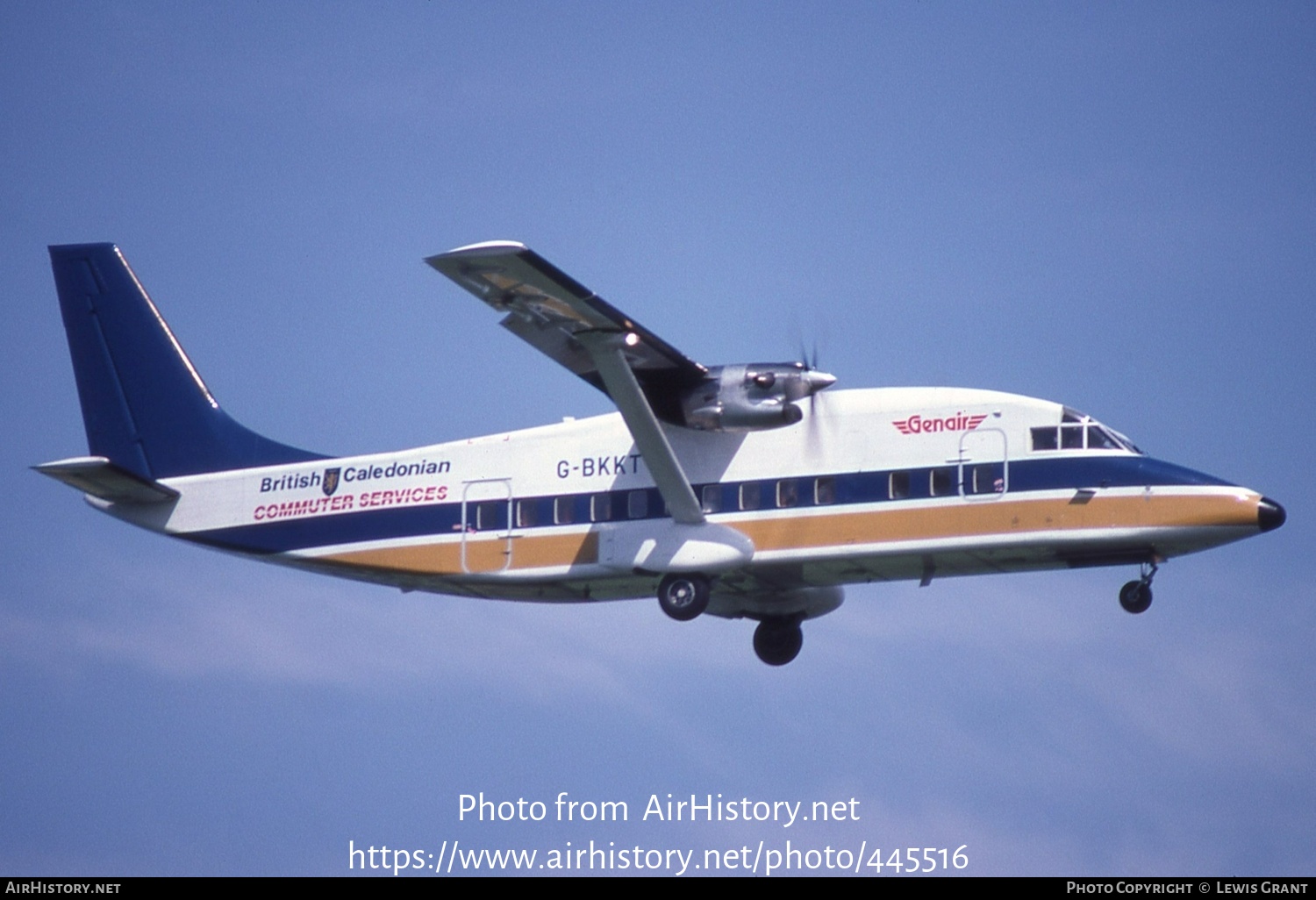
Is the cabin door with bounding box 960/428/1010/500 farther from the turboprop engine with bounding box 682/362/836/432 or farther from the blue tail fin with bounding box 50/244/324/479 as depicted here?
the blue tail fin with bounding box 50/244/324/479

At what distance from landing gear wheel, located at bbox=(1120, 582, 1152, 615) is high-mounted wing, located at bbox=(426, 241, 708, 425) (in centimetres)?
594

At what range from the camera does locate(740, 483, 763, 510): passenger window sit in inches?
890

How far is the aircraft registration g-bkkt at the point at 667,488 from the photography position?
21250 mm

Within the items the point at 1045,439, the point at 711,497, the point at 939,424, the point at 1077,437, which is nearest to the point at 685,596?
the point at 711,497

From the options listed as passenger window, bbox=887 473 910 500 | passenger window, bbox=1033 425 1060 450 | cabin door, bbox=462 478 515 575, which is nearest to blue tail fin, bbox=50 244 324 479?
cabin door, bbox=462 478 515 575

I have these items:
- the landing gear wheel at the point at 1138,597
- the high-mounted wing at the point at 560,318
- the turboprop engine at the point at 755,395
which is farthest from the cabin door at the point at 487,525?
the landing gear wheel at the point at 1138,597

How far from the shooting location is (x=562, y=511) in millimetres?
23531

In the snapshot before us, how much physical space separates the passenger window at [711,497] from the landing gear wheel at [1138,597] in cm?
518

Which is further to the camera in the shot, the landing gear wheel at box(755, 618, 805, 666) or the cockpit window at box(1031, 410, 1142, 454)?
the landing gear wheel at box(755, 618, 805, 666)

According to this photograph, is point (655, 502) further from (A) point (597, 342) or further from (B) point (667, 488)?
(A) point (597, 342)

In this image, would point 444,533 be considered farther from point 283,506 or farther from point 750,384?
point 750,384

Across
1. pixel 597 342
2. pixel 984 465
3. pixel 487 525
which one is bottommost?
pixel 487 525

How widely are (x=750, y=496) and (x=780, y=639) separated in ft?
10.9
